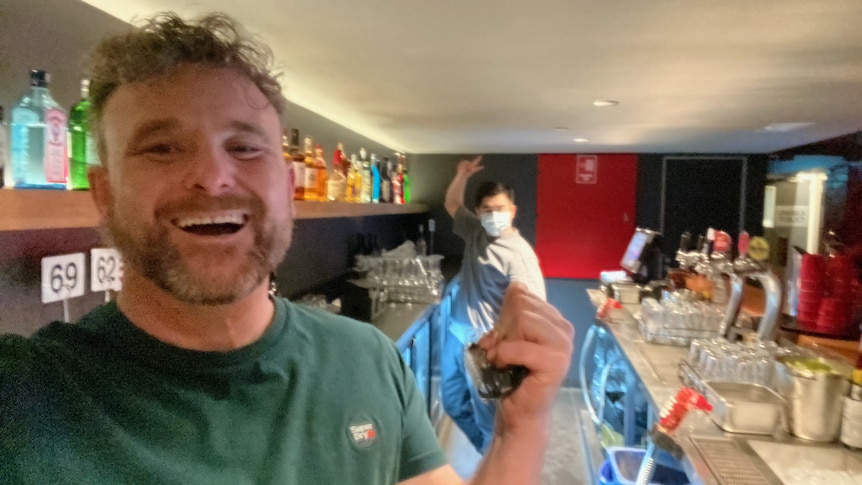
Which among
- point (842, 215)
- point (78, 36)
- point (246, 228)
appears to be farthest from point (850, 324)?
point (78, 36)

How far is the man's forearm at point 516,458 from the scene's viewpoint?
93cm

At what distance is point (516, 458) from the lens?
933 mm

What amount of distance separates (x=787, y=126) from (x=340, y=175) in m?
2.15

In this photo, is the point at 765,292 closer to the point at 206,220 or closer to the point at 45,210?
the point at 206,220

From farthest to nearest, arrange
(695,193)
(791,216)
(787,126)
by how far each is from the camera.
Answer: (695,193), (791,216), (787,126)

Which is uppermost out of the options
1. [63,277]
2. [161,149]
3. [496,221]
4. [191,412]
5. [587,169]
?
[587,169]

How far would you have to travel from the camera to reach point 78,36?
123 centimetres

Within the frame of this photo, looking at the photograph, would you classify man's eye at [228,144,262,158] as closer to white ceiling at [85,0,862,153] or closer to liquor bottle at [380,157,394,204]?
white ceiling at [85,0,862,153]

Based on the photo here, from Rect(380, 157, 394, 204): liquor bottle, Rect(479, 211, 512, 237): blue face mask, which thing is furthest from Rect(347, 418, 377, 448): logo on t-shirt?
Rect(380, 157, 394, 204): liquor bottle

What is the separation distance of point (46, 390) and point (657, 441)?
130 centimetres

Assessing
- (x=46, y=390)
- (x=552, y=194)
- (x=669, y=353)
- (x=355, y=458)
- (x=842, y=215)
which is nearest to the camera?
(x=46, y=390)

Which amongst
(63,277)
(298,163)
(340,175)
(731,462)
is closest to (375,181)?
(340,175)

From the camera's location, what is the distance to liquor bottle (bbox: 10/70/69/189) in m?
1.03

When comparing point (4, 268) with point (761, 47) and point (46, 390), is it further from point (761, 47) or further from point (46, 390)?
point (761, 47)
